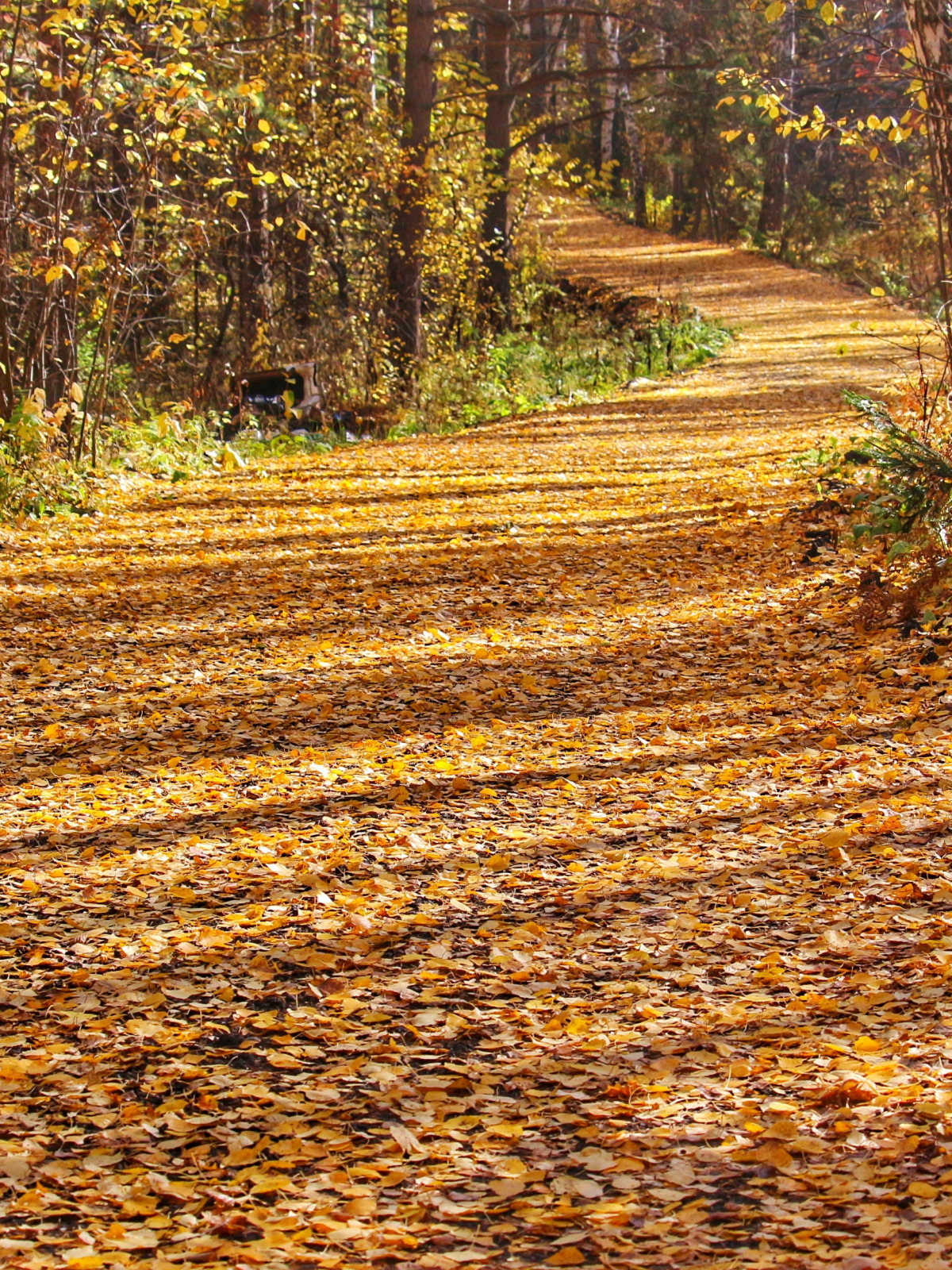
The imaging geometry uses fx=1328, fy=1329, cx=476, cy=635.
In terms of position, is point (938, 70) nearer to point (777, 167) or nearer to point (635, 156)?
point (777, 167)

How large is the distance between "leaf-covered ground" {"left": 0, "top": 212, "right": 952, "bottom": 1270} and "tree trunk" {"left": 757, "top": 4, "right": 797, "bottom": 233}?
25.7m

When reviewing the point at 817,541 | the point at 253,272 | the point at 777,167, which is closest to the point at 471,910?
the point at 817,541

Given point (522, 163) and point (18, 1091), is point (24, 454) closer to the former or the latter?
point (18, 1091)

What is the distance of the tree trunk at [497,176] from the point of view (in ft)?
53.9

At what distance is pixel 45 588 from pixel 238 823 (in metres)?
3.52

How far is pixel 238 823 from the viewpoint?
4.56 m

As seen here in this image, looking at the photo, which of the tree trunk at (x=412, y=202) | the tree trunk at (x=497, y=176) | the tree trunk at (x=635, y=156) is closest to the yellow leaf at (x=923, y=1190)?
the tree trunk at (x=412, y=202)

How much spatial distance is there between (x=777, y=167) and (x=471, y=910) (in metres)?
30.9

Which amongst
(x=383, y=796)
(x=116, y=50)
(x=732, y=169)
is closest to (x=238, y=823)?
(x=383, y=796)

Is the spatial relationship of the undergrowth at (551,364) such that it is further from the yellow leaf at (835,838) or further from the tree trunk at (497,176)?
the yellow leaf at (835,838)

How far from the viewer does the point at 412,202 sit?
14.1 meters

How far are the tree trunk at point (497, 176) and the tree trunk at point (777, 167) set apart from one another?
14.3 m

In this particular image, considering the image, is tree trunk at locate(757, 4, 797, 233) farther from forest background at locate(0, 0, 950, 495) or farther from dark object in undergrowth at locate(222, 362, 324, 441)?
dark object in undergrowth at locate(222, 362, 324, 441)

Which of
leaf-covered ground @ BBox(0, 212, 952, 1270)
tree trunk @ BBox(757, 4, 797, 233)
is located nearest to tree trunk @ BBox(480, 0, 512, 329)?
leaf-covered ground @ BBox(0, 212, 952, 1270)
